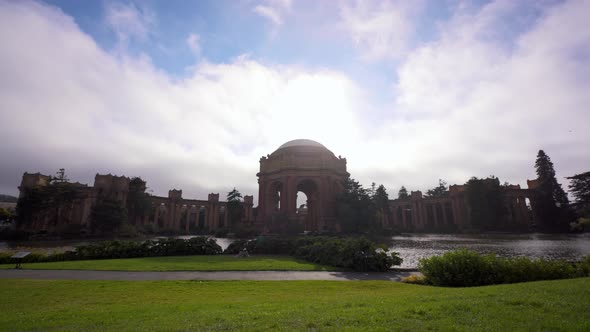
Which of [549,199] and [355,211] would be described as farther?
[549,199]

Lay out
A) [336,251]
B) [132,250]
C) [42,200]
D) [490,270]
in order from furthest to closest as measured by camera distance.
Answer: [42,200] < [132,250] < [336,251] < [490,270]

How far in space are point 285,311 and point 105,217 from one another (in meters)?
41.6

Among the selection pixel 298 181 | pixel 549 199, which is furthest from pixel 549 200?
pixel 298 181

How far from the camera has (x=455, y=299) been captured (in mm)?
5539

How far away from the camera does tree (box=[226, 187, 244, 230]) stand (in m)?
57.6

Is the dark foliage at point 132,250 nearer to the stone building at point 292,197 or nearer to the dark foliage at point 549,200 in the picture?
the stone building at point 292,197

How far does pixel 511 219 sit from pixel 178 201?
56.5 m

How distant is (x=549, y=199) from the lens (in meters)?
39.3

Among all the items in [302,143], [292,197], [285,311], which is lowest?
[285,311]

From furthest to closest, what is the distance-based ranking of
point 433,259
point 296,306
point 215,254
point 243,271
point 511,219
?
1. point 511,219
2. point 215,254
3. point 243,271
4. point 433,259
5. point 296,306

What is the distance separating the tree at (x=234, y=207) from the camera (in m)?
57.6

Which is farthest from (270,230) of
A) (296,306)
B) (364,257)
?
(296,306)

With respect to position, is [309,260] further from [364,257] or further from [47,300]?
[47,300]

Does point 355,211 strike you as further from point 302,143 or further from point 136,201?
point 136,201
